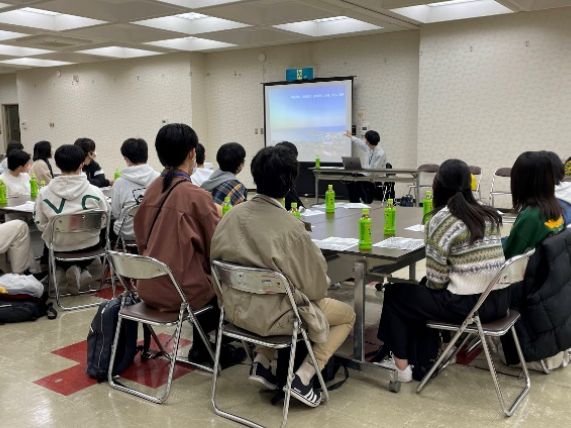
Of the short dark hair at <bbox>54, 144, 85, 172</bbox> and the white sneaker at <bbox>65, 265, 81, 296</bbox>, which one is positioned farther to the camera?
the white sneaker at <bbox>65, 265, 81, 296</bbox>

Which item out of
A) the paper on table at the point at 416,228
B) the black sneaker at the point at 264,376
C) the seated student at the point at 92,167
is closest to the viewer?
the black sneaker at the point at 264,376

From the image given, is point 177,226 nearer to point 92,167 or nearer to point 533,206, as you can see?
point 533,206

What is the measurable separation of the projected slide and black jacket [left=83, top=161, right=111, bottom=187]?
4399 mm

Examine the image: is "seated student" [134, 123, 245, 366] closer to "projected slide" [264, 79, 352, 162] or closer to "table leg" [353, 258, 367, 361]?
"table leg" [353, 258, 367, 361]

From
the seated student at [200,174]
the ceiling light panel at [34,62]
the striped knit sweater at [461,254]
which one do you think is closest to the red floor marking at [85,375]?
the striped knit sweater at [461,254]

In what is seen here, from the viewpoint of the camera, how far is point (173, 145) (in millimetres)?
2754

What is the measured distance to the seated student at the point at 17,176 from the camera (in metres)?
4.98

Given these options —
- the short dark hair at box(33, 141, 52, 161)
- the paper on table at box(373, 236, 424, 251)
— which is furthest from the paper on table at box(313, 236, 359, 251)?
the short dark hair at box(33, 141, 52, 161)

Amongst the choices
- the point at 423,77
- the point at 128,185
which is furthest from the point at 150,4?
the point at 423,77

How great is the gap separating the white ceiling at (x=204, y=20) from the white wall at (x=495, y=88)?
0.37 meters

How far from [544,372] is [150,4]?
580cm

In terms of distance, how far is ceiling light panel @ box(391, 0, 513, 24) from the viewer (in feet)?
24.1

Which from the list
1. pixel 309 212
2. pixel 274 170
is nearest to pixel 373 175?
pixel 309 212

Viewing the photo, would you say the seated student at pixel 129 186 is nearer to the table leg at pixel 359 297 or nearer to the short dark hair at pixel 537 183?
the table leg at pixel 359 297
